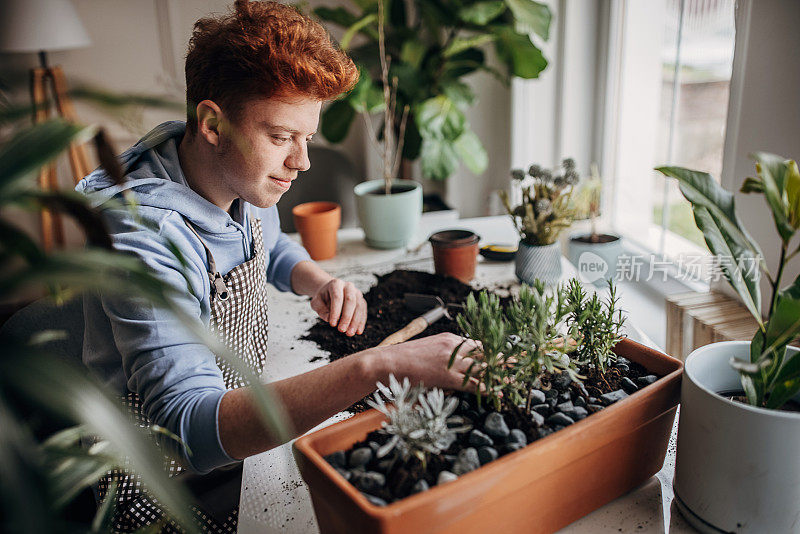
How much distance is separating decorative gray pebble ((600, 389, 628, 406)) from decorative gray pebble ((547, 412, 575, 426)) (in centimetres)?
6

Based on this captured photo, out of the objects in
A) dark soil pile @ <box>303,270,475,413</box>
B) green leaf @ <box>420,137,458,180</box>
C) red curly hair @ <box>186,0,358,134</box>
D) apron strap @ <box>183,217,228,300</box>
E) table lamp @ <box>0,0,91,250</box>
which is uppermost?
table lamp @ <box>0,0,91,250</box>

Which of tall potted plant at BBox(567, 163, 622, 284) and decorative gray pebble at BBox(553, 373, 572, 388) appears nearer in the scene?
decorative gray pebble at BBox(553, 373, 572, 388)

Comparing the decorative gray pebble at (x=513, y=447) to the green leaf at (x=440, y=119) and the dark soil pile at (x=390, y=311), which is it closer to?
the dark soil pile at (x=390, y=311)

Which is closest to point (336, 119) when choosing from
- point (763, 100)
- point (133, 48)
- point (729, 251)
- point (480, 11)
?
point (480, 11)

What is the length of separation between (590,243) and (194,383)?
109cm

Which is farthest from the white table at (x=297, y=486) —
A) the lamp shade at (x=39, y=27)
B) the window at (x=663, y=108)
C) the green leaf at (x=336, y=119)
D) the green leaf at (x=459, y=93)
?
the lamp shade at (x=39, y=27)

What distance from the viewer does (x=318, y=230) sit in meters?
1.71

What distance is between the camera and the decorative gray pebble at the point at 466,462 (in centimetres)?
64

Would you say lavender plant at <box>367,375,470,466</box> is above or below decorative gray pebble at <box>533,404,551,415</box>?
above

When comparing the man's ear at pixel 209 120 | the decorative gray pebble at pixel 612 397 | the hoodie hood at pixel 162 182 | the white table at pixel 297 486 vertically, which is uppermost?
the man's ear at pixel 209 120

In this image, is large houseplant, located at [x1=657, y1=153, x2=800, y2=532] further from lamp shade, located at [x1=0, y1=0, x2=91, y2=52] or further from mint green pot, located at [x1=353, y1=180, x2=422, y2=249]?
lamp shade, located at [x1=0, y1=0, x2=91, y2=52]

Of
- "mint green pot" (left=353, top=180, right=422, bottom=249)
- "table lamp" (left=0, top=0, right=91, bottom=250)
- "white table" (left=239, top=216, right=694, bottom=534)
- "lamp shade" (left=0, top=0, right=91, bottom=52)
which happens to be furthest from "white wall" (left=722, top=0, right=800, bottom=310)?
"lamp shade" (left=0, top=0, right=91, bottom=52)

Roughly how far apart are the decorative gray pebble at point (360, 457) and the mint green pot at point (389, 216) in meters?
1.14

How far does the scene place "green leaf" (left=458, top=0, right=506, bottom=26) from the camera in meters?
2.08
